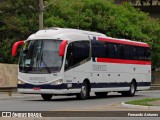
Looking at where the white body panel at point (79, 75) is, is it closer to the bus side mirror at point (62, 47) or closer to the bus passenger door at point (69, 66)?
the bus passenger door at point (69, 66)

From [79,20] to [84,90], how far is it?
22.3 meters

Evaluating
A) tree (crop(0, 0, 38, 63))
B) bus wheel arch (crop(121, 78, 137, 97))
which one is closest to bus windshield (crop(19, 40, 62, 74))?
bus wheel arch (crop(121, 78, 137, 97))

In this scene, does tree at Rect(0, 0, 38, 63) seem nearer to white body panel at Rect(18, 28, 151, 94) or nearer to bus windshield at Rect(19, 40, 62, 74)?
white body panel at Rect(18, 28, 151, 94)

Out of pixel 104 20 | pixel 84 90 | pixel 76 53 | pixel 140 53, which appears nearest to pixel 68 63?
pixel 76 53

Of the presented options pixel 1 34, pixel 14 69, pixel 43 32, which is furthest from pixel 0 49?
pixel 43 32

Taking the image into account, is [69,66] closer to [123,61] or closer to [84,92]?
[84,92]

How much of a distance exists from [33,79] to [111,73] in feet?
21.5

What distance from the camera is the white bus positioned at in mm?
26719

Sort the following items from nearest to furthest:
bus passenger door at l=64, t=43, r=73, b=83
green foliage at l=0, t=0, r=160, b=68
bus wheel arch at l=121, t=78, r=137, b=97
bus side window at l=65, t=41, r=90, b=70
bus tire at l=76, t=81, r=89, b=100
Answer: bus passenger door at l=64, t=43, r=73, b=83 < bus side window at l=65, t=41, r=90, b=70 < bus tire at l=76, t=81, r=89, b=100 < bus wheel arch at l=121, t=78, r=137, b=97 < green foliage at l=0, t=0, r=160, b=68

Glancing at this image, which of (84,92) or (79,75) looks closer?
(79,75)

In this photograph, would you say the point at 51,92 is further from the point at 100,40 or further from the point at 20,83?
the point at 100,40

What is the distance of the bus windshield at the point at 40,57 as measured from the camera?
2673cm

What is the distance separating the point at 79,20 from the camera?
50438mm

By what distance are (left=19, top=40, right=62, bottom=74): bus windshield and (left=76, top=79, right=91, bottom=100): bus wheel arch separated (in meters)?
2.41
